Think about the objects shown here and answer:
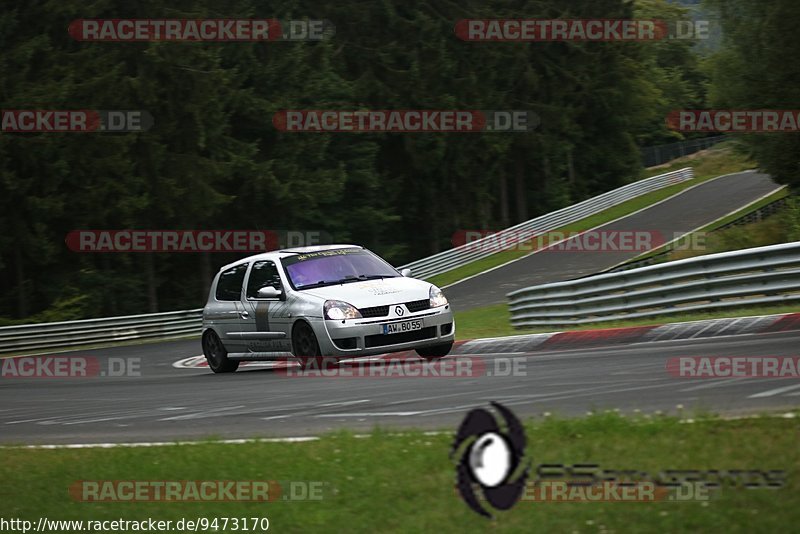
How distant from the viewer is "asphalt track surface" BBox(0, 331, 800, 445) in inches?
326

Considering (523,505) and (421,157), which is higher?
(421,157)

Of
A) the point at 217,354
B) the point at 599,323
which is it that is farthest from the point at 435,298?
the point at 599,323

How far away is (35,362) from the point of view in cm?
2686

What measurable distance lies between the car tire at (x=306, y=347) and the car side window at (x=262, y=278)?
0.90 m

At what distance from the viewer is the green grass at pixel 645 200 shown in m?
45.2

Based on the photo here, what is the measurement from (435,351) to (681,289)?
423 centimetres

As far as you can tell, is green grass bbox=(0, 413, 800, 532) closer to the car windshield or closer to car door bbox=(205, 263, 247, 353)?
the car windshield

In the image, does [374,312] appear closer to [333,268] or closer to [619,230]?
[333,268]

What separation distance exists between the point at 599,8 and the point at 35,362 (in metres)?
51.5

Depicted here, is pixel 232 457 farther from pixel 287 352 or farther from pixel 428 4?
pixel 428 4

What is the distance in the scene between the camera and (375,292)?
1420 centimetres

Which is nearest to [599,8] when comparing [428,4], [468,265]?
[428,4]

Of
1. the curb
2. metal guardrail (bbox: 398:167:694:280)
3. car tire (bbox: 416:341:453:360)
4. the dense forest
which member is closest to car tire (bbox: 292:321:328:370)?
car tire (bbox: 416:341:453:360)

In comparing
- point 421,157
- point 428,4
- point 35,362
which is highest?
point 428,4
